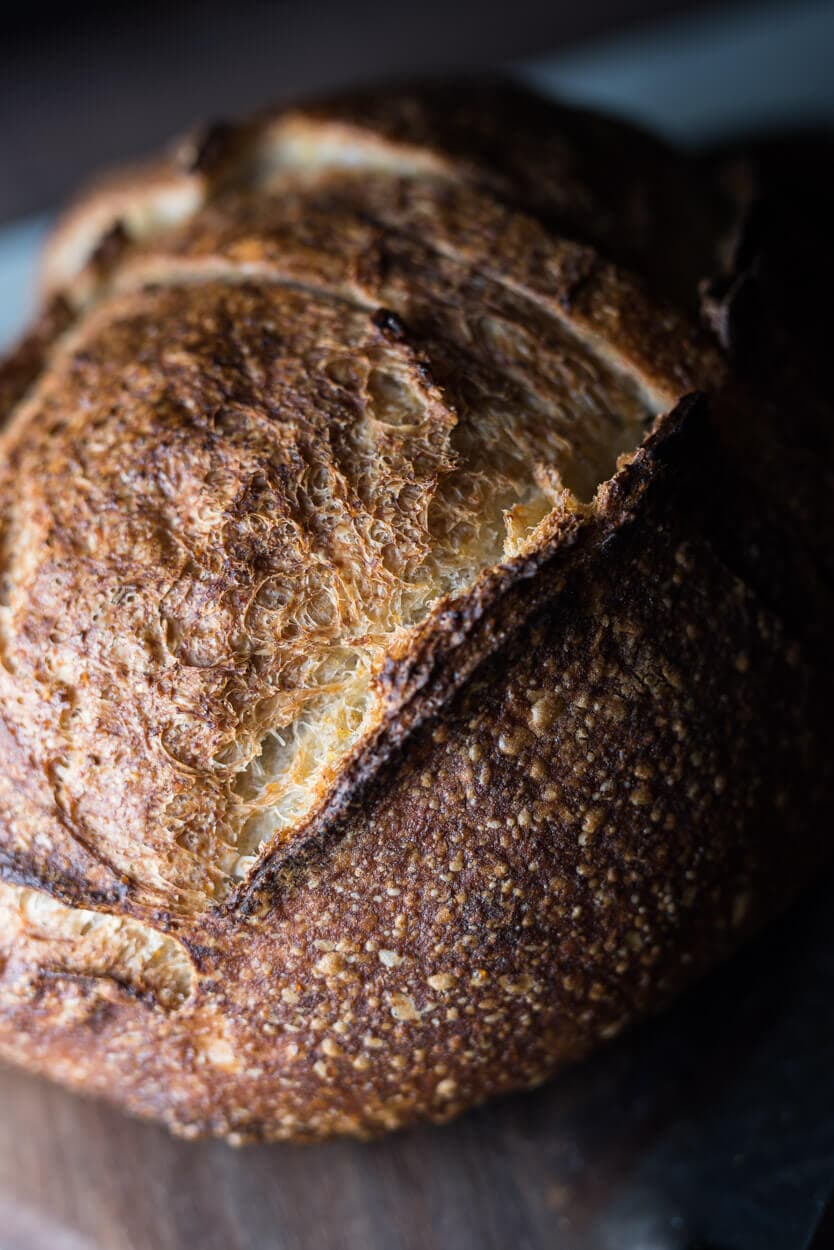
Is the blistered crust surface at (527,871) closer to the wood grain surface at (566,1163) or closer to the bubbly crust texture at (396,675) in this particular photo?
the bubbly crust texture at (396,675)

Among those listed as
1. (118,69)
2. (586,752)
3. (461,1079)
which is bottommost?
(461,1079)

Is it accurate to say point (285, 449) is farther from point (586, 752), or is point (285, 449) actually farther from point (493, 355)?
point (586, 752)

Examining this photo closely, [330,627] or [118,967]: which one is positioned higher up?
[330,627]

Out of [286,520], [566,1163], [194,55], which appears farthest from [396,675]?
[194,55]

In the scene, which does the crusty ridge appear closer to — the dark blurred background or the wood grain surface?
the wood grain surface

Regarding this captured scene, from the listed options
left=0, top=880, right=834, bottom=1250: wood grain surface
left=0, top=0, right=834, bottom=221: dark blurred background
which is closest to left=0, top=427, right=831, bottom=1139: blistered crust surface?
left=0, top=880, right=834, bottom=1250: wood grain surface

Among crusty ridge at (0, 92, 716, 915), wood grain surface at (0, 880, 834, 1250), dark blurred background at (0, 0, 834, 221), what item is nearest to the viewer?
crusty ridge at (0, 92, 716, 915)

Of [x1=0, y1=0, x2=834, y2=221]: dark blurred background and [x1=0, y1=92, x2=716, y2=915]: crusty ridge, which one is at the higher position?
[x1=0, y1=0, x2=834, y2=221]: dark blurred background

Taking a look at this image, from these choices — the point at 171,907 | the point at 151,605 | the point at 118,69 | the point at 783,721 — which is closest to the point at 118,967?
the point at 171,907
